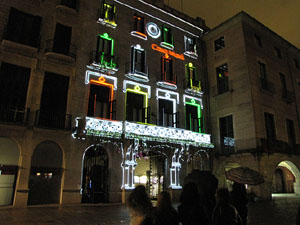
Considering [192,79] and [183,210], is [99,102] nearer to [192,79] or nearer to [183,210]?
[192,79]

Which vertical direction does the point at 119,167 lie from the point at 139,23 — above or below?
below

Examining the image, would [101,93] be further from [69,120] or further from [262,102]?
[262,102]

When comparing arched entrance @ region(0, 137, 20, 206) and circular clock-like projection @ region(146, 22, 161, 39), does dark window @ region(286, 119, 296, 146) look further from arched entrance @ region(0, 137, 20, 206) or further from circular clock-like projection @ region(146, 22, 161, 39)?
arched entrance @ region(0, 137, 20, 206)

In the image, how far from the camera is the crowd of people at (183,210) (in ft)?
11.8

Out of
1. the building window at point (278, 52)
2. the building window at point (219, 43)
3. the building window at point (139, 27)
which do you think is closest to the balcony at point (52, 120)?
the building window at point (139, 27)

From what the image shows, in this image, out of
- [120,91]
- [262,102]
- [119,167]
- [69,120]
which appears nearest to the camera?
[69,120]

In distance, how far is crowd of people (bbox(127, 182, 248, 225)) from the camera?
359 centimetres

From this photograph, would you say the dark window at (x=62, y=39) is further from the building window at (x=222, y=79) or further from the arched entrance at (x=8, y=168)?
the building window at (x=222, y=79)

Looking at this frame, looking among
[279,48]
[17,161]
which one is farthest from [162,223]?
[279,48]

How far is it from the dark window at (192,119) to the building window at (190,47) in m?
5.01

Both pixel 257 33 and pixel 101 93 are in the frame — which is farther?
pixel 257 33

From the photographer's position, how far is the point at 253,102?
66.2 ft

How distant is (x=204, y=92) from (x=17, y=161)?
16.3 metres

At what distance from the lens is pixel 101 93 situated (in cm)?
1811
